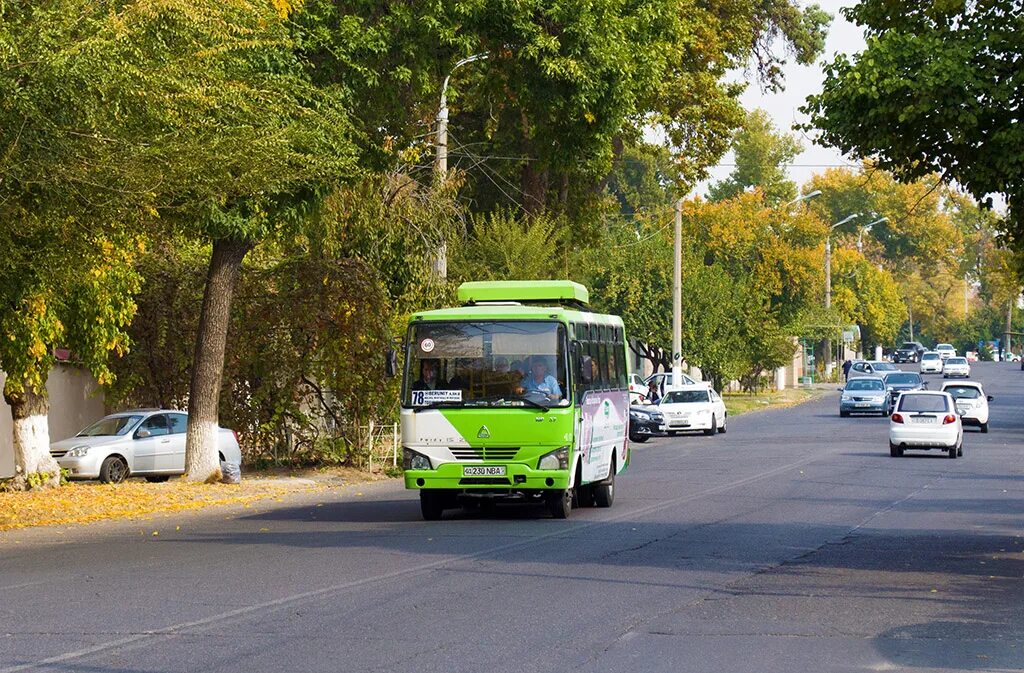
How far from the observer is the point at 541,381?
69.6ft

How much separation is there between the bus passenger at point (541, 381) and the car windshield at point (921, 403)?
60.1 feet

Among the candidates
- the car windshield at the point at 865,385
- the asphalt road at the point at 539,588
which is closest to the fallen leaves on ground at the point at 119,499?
the asphalt road at the point at 539,588

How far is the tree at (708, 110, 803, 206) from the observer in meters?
128

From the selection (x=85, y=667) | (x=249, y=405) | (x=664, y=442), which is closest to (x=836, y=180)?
(x=664, y=442)

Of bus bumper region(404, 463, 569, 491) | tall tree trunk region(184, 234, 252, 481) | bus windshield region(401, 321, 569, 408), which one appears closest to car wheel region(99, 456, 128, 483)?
tall tree trunk region(184, 234, 252, 481)

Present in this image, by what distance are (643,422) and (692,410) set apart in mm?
3629

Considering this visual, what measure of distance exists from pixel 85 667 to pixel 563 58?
1911 cm

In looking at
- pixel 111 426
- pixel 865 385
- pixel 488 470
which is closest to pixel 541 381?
pixel 488 470

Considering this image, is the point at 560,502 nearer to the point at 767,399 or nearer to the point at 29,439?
the point at 29,439

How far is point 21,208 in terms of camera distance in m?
18.8

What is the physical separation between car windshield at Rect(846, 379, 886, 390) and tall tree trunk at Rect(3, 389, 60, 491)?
4067 centimetres

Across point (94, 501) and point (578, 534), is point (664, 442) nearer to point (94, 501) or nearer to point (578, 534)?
point (94, 501)

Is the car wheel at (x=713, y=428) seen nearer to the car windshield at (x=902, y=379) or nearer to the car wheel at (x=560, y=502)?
the car windshield at (x=902, y=379)

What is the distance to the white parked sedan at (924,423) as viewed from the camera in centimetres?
3747
